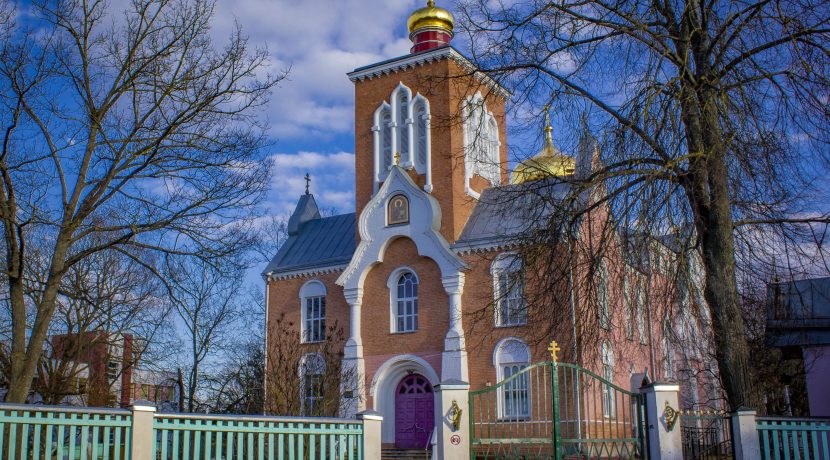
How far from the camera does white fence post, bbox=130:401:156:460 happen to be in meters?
9.21

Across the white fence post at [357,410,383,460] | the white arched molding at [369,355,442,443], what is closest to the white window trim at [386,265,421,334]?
the white arched molding at [369,355,442,443]

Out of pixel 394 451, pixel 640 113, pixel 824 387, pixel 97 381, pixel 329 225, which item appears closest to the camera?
pixel 640 113

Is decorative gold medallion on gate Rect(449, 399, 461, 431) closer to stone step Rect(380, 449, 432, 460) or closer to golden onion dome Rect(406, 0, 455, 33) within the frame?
stone step Rect(380, 449, 432, 460)

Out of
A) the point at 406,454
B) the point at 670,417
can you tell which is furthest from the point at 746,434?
the point at 406,454

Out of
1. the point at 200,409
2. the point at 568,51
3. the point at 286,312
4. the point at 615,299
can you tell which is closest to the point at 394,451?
the point at 286,312

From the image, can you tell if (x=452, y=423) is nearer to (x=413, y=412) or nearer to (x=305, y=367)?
(x=413, y=412)

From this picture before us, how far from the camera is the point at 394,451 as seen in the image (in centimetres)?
2533

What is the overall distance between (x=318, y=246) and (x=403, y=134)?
533 centimetres

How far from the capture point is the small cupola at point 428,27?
29938mm

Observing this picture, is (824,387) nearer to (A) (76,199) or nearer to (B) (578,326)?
(B) (578,326)

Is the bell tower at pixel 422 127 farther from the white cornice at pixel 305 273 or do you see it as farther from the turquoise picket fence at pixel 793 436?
the turquoise picket fence at pixel 793 436

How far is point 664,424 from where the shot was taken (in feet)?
38.2

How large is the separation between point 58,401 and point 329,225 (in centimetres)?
1104

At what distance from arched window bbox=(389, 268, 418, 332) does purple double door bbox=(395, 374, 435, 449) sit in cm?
162
